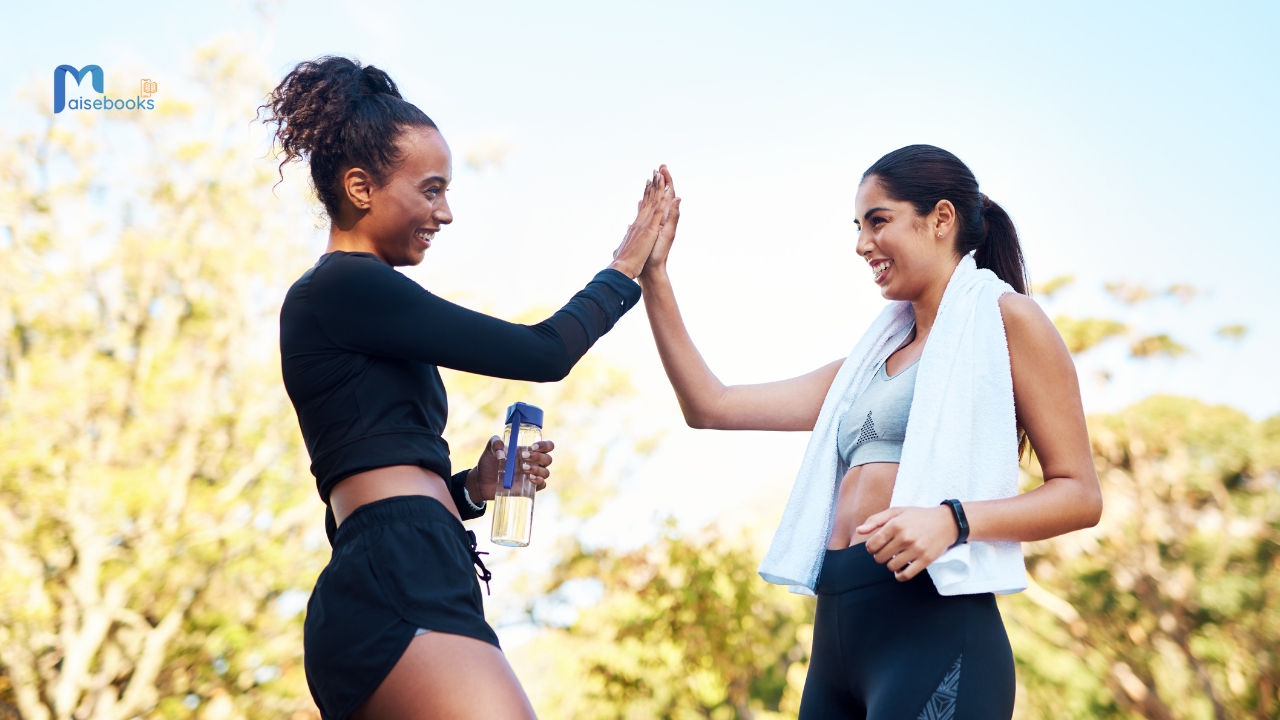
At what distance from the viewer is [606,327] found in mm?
1927

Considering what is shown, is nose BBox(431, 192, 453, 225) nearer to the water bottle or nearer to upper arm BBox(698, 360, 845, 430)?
the water bottle

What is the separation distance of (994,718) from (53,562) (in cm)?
1028

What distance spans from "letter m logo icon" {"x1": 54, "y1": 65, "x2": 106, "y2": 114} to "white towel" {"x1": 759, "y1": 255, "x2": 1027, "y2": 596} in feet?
37.7

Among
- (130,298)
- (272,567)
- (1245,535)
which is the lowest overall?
(1245,535)

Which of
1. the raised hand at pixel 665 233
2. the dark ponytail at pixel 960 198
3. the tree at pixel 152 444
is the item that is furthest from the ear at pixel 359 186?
the tree at pixel 152 444

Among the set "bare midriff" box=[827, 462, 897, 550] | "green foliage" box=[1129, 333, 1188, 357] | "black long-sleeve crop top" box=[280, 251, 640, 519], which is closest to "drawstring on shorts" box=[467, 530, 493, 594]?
"black long-sleeve crop top" box=[280, 251, 640, 519]

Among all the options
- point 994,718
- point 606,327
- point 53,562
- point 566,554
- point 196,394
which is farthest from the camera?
point 566,554

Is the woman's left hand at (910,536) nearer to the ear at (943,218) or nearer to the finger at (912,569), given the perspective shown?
the finger at (912,569)

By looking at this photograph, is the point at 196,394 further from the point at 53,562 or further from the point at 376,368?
the point at 376,368

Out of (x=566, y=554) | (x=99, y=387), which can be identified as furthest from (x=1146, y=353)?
(x=99, y=387)

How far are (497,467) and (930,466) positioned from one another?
0.86 meters

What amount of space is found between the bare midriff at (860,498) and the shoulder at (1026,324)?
0.36 meters

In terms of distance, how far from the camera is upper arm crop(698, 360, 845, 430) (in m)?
2.54

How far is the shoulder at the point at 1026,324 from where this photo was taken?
6.53 ft
